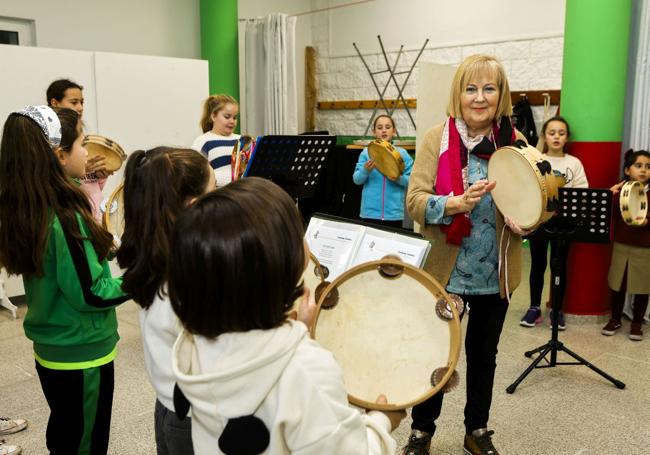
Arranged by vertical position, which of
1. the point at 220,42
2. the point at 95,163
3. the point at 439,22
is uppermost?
the point at 439,22

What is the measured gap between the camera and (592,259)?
4262 mm

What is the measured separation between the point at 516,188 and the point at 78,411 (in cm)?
164

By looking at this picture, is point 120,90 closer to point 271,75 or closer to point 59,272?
point 271,75

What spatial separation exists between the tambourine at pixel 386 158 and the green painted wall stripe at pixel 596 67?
1.25 m

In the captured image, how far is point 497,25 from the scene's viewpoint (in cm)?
675

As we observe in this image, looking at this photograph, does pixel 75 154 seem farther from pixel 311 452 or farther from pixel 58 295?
pixel 311 452

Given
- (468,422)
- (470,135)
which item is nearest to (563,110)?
(470,135)

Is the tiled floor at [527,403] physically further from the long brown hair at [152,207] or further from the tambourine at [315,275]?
the long brown hair at [152,207]

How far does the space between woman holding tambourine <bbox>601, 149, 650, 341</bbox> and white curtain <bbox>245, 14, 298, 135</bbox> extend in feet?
12.9

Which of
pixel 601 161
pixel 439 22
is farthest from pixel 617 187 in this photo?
pixel 439 22

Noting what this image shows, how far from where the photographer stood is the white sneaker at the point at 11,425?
2.81 m

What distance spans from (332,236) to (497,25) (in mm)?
5691

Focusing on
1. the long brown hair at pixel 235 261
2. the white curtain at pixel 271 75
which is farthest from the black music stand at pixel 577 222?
the white curtain at pixel 271 75

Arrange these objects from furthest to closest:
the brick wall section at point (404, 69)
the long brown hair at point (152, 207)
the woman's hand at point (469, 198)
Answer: the brick wall section at point (404, 69) → the woman's hand at point (469, 198) → the long brown hair at point (152, 207)
